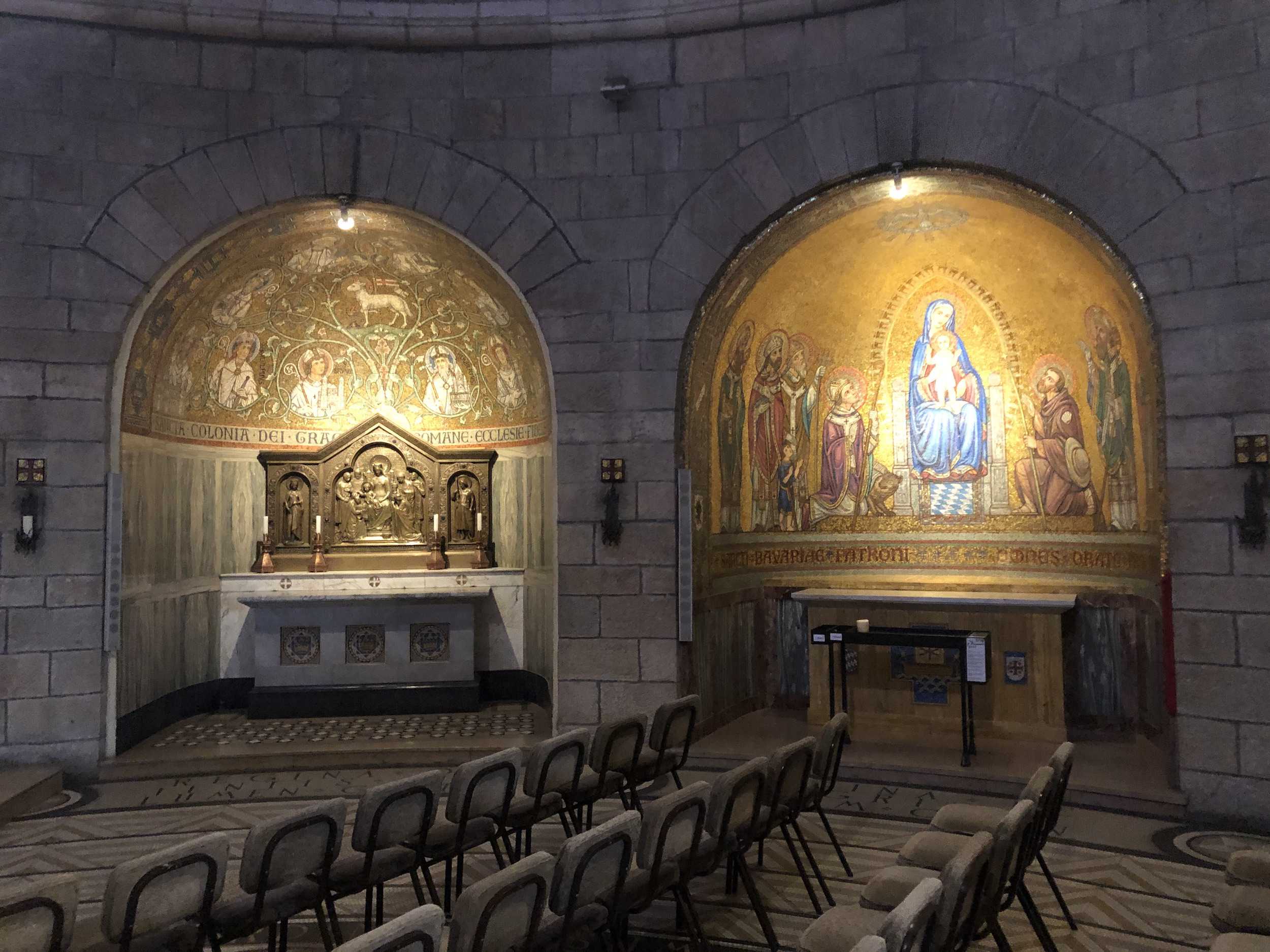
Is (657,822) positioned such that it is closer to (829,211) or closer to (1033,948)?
→ (1033,948)

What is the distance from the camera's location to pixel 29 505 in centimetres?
776

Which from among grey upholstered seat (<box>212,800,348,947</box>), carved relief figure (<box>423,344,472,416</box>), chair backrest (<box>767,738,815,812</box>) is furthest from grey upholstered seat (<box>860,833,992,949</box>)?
carved relief figure (<box>423,344,472,416</box>)

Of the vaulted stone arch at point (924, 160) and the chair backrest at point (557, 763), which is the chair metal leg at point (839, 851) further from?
the vaulted stone arch at point (924, 160)

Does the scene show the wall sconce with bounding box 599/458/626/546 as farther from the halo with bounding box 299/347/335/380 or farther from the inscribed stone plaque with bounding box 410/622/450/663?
the halo with bounding box 299/347/335/380

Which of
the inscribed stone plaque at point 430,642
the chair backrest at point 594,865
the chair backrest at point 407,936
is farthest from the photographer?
the inscribed stone plaque at point 430,642

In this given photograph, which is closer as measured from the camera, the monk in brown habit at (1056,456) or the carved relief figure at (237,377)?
the monk in brown habit at (1056,456)

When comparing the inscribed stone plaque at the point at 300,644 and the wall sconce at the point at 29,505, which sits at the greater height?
the wall sconce at the point at 29,505

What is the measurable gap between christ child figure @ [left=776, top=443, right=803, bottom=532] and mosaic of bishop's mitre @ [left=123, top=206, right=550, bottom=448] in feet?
8.47

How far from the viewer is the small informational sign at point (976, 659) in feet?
25.9

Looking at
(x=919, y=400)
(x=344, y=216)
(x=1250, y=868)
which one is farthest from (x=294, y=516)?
(x=1250, y=868)

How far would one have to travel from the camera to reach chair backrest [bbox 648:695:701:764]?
237 inches

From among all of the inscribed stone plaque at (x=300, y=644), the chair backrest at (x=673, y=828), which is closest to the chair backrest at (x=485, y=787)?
the chair backrest at (x=673, y=828)

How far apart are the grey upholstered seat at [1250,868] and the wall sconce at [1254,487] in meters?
3.07

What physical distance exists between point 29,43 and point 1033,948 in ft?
32.6
